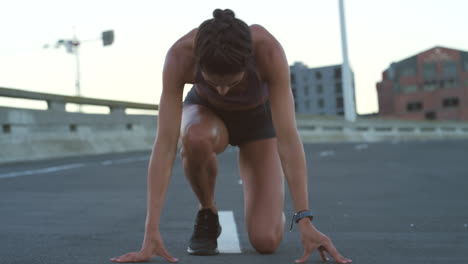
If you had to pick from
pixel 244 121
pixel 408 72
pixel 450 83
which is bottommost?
pixel 244 121

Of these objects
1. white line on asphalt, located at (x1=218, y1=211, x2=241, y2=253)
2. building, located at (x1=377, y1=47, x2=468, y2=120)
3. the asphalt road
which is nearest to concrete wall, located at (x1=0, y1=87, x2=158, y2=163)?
the asphalt road

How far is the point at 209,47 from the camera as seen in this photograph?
→ 3.09 m

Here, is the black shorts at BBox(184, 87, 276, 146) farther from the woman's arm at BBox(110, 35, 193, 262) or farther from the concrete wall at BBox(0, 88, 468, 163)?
the concrete wall at BBox(0, 88, 468, 163)

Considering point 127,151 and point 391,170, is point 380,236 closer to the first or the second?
point 391,170

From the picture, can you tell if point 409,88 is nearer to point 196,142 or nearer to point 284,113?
point 196,142

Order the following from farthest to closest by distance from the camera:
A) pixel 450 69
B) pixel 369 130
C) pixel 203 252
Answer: pixel 450 69 < pixel 369 130 < pixel 203 252

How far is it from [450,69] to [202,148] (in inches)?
3717

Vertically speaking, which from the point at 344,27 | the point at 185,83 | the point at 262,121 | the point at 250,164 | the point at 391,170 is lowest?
the point at 391,170

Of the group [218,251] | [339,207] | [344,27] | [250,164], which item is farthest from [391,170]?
[344,27]

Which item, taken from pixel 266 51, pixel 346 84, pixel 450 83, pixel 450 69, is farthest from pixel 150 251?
pixel 450 69

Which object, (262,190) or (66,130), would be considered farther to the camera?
(66,130)

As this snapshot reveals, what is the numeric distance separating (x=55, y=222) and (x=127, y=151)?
44.8 feet

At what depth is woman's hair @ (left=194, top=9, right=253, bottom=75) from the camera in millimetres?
3092

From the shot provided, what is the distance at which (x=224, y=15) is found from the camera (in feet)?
10.6
